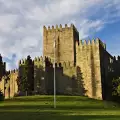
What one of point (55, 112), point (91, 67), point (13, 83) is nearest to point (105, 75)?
point (91, 67)

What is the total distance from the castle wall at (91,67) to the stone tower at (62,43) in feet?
30.2

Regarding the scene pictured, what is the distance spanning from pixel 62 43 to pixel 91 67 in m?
16.6

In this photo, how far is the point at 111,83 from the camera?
80125mm

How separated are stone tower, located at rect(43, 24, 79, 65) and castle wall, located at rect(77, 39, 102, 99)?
30.2 feet

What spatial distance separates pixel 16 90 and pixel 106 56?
2596 cm

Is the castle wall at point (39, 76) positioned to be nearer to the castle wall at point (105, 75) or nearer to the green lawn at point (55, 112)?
the castle wall at point (105, 75)

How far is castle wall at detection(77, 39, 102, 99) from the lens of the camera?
77250mm

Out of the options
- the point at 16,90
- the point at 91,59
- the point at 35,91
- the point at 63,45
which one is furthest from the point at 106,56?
the point at 16,90

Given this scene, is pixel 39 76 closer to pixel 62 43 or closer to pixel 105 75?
pixel 62 43

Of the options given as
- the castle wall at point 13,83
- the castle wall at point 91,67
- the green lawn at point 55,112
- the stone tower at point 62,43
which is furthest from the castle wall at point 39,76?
the green lawn at point 55,112

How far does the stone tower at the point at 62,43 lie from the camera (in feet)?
300

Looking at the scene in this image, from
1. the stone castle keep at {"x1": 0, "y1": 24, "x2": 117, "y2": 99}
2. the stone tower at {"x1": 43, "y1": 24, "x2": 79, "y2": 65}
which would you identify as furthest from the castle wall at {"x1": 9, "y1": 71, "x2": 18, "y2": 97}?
the stone tower at {"x1": 43, "y1": 24, "x2": 79, "y2": 65}

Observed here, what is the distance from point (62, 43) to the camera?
9231 centimetres

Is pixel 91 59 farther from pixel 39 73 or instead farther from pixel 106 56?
pixel 39 73
